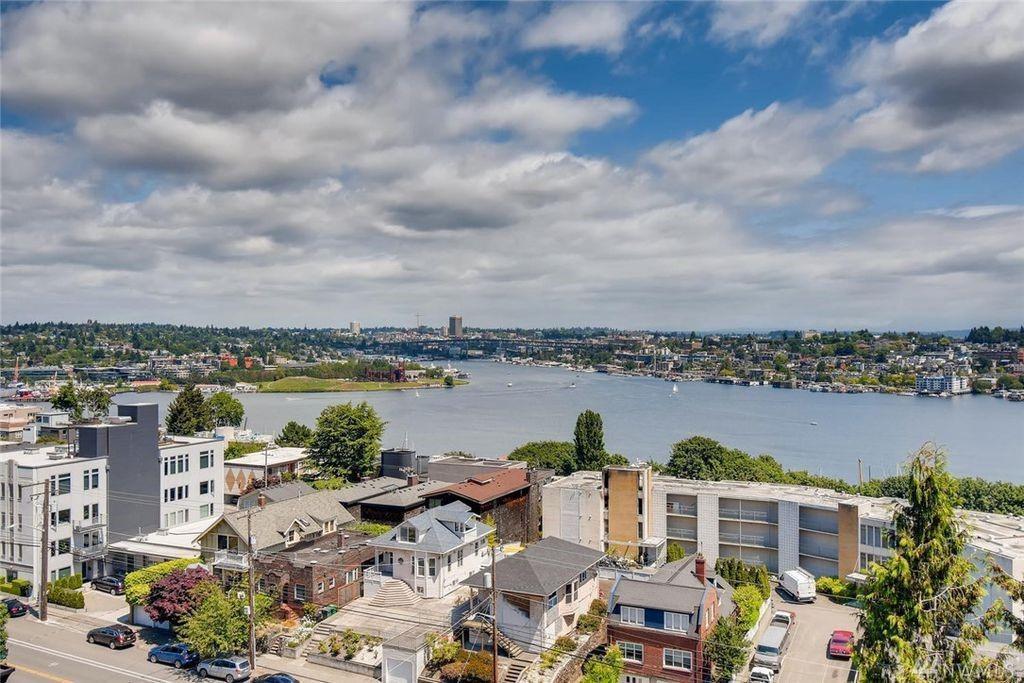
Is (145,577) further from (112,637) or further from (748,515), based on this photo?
(748,515)

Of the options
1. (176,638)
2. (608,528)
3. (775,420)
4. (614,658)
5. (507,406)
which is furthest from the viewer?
(507,406)

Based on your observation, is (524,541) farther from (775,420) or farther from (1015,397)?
(1015,397)

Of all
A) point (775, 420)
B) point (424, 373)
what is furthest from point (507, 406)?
point (424, 373)

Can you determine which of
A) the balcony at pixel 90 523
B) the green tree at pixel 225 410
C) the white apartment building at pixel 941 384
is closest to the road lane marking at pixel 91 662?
the balcony at pixel 90 523

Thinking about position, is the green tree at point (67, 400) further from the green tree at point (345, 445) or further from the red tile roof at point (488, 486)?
the red tile roof at point (488, 486)

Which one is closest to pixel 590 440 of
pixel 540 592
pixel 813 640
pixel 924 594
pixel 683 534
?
pixel 683 534

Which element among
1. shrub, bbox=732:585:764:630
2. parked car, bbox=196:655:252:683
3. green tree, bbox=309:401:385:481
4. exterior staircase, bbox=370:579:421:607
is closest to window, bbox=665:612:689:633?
shrub, bbox=732:585:764:630
